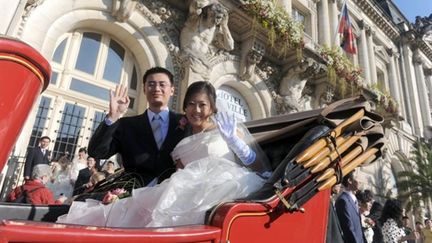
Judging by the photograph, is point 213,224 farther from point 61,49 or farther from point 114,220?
point 61,49

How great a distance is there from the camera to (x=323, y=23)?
16047 mm

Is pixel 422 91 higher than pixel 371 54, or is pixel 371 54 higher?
pixel 371 54

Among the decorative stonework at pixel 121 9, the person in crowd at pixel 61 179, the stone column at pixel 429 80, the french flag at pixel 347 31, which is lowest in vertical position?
the person in crowd at pixel 61 179

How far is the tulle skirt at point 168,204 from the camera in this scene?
1887 mm

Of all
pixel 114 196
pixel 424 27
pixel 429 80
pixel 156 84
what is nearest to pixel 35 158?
pixel 156 84

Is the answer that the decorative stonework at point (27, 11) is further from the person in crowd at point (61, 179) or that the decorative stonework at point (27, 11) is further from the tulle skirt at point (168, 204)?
the tulle skirt at point (168, 204)

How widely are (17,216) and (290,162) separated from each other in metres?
2.03

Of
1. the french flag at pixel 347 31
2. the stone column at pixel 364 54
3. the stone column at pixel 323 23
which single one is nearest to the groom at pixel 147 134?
the french flag at pixel 347 31

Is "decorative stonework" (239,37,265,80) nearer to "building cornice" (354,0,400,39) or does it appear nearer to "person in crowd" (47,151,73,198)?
"person in crowd" (47,151,73,198)

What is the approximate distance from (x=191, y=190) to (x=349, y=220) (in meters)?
2.77

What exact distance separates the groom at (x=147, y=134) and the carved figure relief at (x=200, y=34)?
5.37m

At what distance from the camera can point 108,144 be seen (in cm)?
262

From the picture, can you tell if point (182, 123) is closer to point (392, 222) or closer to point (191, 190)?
point (191, 190)

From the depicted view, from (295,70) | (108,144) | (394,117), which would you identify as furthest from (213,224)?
(394,117)
